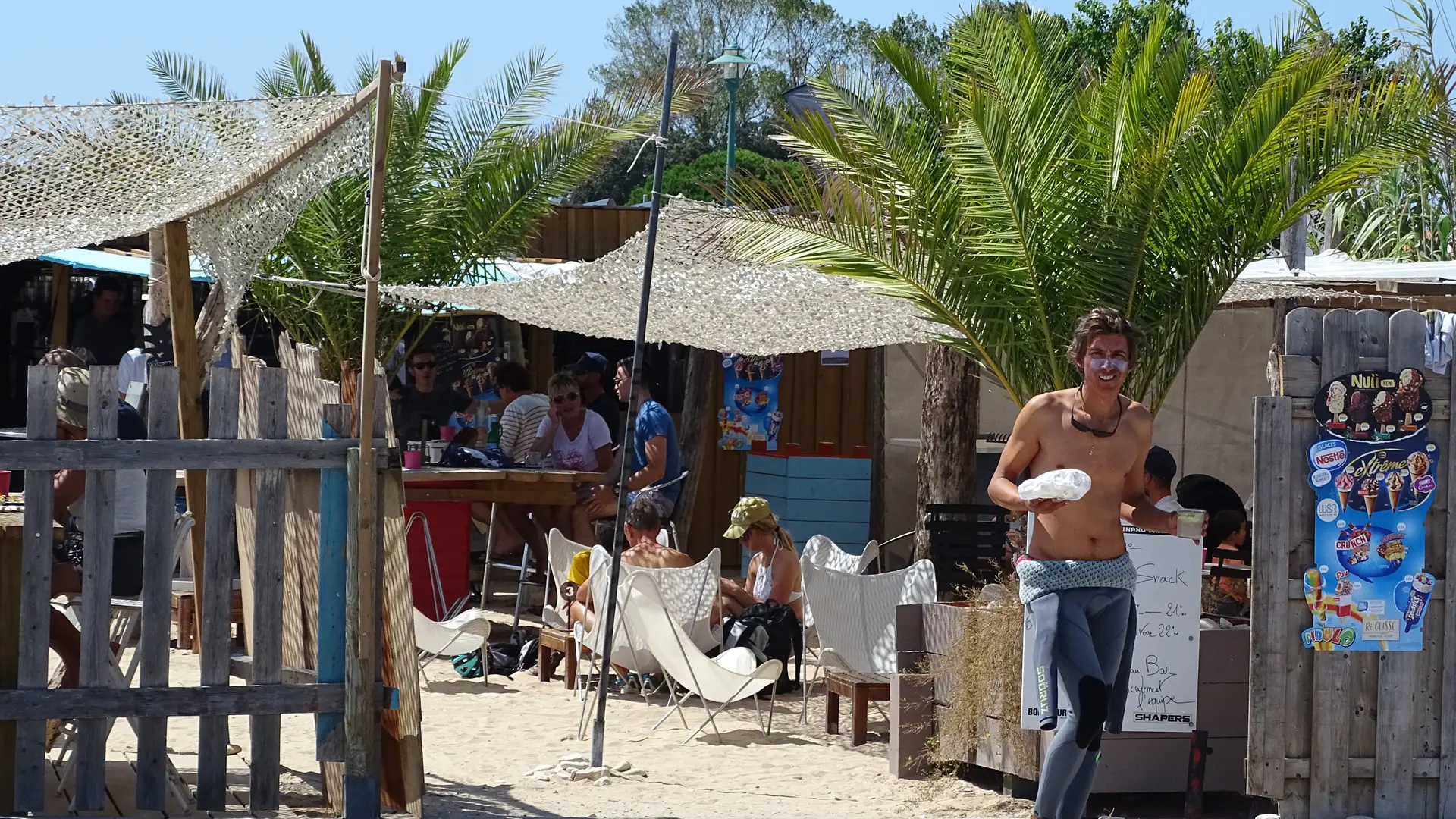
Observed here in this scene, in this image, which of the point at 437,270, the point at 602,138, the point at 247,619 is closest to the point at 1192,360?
the point at 602,138

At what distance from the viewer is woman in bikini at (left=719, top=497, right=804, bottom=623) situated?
7227mm

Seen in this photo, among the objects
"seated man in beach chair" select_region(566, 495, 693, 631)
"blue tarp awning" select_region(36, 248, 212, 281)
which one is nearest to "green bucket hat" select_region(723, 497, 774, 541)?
"seated man in beach chair" select_region(566, 495, 693, 631)

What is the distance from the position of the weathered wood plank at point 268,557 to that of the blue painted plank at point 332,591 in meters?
0.12

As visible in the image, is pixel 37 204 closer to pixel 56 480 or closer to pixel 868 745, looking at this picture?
pixel 56 480

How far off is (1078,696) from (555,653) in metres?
3.86

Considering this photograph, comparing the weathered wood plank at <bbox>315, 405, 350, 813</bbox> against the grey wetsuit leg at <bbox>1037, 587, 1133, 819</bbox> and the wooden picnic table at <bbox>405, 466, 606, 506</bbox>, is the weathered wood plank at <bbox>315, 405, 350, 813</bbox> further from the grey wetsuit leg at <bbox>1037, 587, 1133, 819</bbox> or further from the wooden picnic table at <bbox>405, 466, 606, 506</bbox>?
the wooden picnic table at <bbox>405, 466, 606, 506</bbox>

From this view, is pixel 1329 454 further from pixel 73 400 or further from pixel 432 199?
pixel 432 199

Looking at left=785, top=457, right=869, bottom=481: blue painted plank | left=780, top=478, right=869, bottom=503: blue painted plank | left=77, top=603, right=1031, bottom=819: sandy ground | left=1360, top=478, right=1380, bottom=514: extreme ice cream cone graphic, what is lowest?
left=77, top=603, right=1031, bottom=819: sandy ground

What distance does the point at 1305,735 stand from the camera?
488 centimetres

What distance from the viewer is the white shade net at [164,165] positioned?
494 centimetres

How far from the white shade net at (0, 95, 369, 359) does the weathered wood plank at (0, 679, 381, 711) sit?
1625 mm

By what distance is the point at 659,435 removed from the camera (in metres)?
9.45

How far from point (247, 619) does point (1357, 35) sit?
33.9 meters

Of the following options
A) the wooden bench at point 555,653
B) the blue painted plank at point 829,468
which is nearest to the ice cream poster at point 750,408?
the blue painted plank at point 829,468
